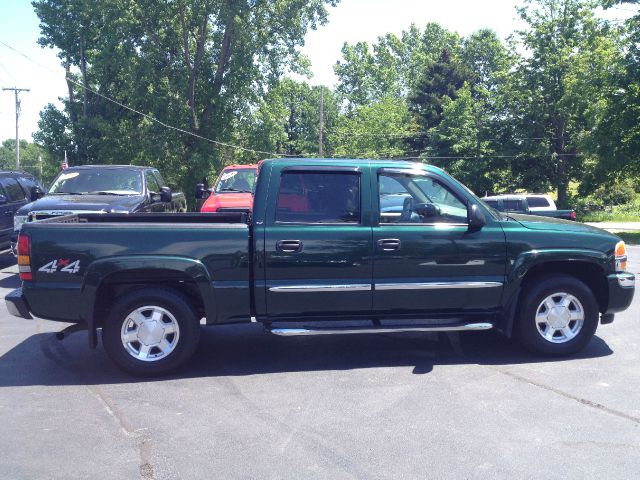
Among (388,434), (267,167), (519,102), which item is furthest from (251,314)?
(519,102)

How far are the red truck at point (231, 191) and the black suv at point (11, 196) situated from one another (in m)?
3.21

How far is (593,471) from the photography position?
4.09 metres

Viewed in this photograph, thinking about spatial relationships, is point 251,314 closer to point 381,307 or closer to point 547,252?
point 381,307

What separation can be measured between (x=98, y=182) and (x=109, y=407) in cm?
740

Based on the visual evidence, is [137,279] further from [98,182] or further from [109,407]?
[98,182]

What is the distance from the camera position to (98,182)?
470 inches

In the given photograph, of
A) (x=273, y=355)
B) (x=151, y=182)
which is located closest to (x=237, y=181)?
(x=151, y=182)

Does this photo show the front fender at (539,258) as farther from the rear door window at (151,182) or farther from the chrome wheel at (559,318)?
the rear door window at (151,182)

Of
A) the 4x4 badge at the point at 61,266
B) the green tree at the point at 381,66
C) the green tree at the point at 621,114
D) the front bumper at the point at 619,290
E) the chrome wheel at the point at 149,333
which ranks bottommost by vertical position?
the chrome wheel at the point at 149,333

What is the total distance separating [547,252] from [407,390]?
197 cm

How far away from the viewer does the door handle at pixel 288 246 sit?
602 centimetres

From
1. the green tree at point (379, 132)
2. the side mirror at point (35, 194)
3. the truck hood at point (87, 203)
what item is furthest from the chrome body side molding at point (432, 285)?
the green tree at point (379, 132)

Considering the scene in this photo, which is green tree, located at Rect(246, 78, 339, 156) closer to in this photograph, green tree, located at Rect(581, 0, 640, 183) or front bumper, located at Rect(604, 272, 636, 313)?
green tree, located at Rect(581, 0, 640, 183)

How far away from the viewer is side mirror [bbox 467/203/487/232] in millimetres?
6141
